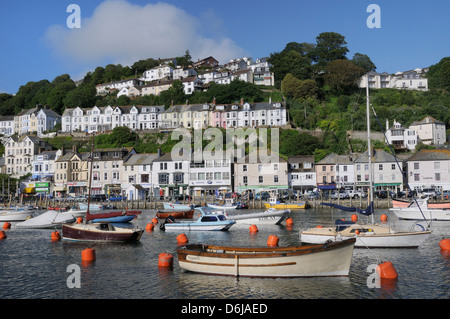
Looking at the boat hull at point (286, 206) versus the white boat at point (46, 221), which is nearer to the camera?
the white boat at point (46, 221)

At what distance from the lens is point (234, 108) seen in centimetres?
10438

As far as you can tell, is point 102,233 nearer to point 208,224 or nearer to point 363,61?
point 208,224

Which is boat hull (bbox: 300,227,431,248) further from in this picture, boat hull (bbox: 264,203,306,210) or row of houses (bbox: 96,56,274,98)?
row of houses (bbox: 96,56,274,98)

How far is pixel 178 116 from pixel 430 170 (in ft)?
208

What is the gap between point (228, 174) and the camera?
260 ft

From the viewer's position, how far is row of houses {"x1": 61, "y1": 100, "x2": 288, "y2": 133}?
333ft

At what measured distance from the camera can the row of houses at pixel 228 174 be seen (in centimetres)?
7356

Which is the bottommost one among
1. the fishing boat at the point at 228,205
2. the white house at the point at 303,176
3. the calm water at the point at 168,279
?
the calm water at the point at 168,279

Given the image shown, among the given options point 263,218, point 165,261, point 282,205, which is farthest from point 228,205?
point 165,261

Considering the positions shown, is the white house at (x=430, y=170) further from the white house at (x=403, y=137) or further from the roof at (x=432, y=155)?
the white house at (x=403, y=137)

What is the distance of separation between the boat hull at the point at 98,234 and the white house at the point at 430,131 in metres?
77.1

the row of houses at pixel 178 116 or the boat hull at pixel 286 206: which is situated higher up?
the row of houses at pixel 178 116

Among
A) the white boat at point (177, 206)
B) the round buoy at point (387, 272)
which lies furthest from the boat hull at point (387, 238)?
the white boat at point (177, 206)
